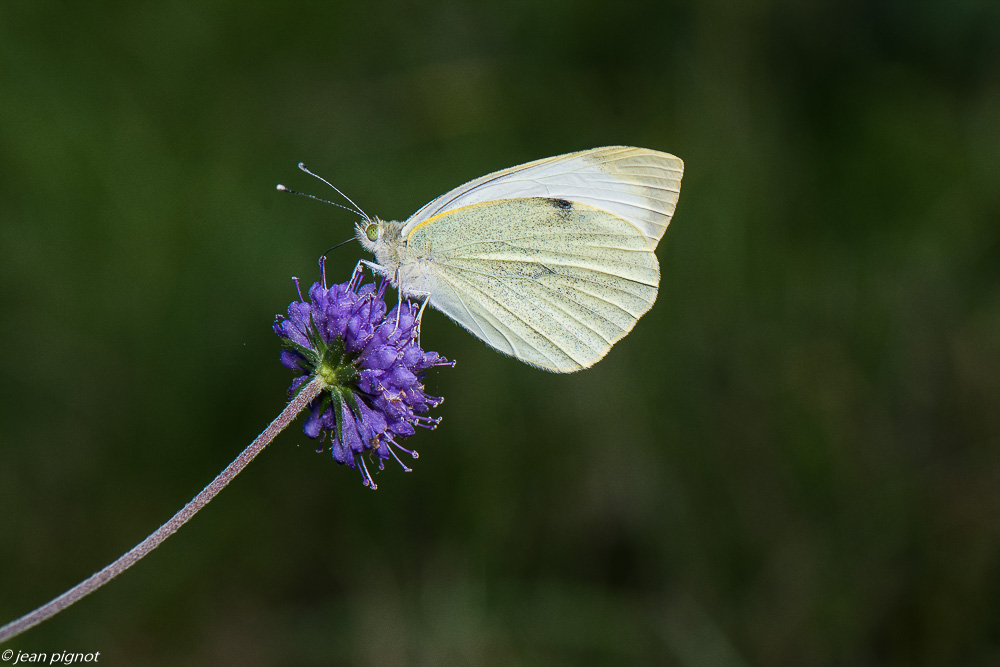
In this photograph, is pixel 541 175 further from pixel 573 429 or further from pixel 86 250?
pixel 86 250

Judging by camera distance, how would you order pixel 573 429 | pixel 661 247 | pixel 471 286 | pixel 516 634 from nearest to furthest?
pixel 471 286 < pixel 516 634 < pixel 573 429 < pixel 661 247

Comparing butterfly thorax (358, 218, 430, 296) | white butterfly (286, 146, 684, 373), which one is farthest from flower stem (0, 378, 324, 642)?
white butterfly (286, 146, 684, 373)

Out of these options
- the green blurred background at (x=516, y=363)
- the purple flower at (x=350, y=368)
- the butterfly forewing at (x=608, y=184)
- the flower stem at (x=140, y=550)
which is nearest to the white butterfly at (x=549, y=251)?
the butterfly forewing at (x=608, y=184)

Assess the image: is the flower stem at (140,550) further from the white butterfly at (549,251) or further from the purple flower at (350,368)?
the white butterfly at (549,251)

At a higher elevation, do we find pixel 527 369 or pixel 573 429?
pixel 527 369

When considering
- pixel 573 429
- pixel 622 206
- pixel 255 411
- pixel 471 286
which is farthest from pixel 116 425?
pixel 622 206

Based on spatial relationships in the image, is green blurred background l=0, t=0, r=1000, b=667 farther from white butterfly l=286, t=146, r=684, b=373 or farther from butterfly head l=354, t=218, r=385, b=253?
butterfly head l=354, t=218, r=385, b=253
